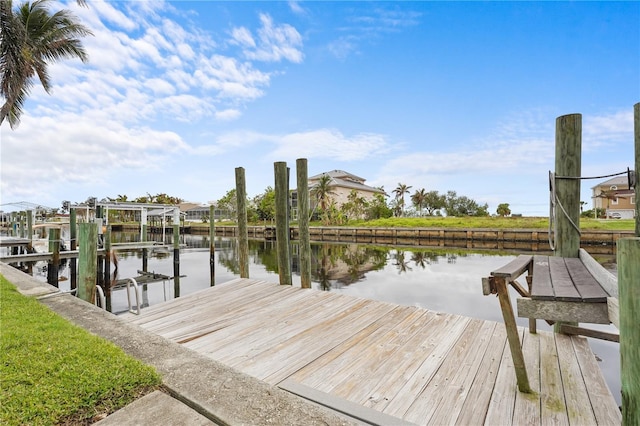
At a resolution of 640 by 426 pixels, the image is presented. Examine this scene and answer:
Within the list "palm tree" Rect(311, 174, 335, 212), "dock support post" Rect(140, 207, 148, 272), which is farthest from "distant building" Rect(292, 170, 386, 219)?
"dock support post" Rect(140, 207, 148, 272)

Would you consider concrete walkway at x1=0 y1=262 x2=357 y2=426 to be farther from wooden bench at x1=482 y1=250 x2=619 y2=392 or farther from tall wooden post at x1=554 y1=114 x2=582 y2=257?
tall wooden post at x1=554 y1=114 x2=582 y2=257

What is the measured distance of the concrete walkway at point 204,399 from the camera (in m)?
1.58

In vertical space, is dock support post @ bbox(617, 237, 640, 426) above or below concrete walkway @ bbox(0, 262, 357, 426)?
→ above

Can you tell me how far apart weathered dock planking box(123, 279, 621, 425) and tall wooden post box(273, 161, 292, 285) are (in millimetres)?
1145

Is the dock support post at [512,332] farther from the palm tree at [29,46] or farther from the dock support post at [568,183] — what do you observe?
the palm tree at [29,46]

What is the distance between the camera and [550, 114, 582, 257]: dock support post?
346cm

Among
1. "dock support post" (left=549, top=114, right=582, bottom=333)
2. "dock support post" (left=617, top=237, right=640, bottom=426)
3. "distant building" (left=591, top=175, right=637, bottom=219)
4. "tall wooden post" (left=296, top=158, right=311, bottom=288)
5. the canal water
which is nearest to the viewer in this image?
"dock support post" (left=617, top=237, right=640, bottom=426)

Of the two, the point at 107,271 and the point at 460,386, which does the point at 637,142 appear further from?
the point at 107,271

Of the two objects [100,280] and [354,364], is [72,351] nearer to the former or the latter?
[354,364]

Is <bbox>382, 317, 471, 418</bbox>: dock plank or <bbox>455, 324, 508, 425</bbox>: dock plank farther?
<bbox>382, 317, 471, 418</bbox>: dock plank

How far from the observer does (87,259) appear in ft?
17.6

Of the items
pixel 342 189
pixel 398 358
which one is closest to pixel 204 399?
pixel 398 358

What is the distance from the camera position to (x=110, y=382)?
1.87 m

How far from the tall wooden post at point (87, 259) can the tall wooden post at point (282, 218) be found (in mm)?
3184
